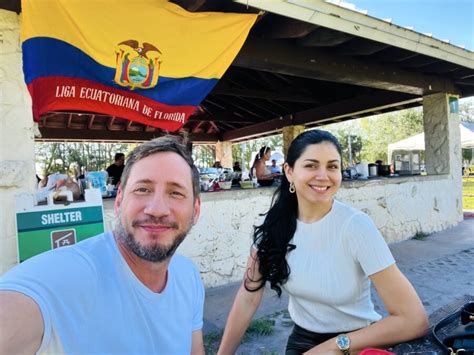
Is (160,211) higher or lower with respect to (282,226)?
higher

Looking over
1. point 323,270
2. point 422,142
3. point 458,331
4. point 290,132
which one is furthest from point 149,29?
point 422,142

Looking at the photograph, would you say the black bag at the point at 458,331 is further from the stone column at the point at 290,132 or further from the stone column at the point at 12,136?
the stone column at the point at 290,132

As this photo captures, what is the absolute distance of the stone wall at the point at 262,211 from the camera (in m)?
4.02

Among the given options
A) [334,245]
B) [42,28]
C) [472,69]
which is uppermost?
[472,69]

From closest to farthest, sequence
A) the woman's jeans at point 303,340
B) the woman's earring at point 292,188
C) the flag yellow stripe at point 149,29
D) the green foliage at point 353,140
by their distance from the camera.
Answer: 1. the woman's jeans at point 303,340
2. the woman's earring at point 292,188
3. the flag yellow stripe at point 149,29
4. the green foliage at point 353,140

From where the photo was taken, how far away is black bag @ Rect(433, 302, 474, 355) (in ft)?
3.72

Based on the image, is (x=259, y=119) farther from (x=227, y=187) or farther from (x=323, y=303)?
(x=323, y=303)

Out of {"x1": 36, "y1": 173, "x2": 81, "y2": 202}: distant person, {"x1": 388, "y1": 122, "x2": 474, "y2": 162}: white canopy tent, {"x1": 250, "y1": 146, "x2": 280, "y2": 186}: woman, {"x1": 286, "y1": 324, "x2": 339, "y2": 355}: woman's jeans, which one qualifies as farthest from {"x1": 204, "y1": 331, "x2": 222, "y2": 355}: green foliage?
{"x1": 388, "y1": 122, "x2": 474, "y2": 162}: white canopy tent

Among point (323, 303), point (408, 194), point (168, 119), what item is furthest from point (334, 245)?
point (408, 194)

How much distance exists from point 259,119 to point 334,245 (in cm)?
899

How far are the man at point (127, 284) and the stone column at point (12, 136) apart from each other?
2.10 m

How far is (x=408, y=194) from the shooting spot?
20.4 ft

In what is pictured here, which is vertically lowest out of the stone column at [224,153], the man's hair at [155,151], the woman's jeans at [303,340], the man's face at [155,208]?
the woman's jeans at [303,340]

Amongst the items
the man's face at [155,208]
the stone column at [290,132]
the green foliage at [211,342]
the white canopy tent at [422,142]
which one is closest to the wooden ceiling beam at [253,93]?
the stone column at [290,132]
